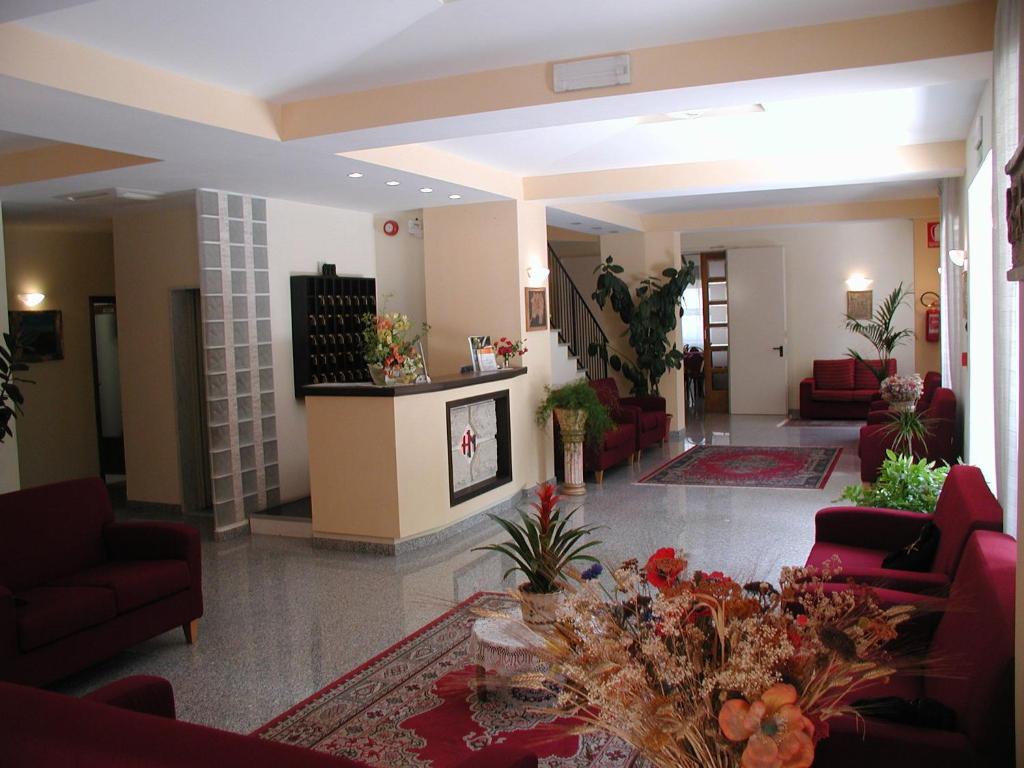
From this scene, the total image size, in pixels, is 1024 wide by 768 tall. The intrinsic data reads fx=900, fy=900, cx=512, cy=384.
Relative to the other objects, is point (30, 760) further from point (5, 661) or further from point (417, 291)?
point (417, 291)

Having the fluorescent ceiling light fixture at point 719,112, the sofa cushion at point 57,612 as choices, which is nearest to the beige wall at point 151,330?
the sofa cushion at point 57,612

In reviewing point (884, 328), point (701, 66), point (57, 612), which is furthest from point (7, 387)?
point (884, 328)

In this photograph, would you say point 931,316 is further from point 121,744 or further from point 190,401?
point 121,744

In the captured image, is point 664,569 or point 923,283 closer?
point 664,569

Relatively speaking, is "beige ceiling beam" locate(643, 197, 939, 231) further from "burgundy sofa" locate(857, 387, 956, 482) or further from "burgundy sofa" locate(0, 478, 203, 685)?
"burgundy sofa" locate(0, 478, 203, 685)

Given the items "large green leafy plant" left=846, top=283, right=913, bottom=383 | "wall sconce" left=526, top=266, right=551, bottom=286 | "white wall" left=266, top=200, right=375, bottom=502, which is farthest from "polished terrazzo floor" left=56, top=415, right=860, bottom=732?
"large green leafy plant" left=846, top=283, right=913, bottom=383

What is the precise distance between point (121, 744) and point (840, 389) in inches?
516

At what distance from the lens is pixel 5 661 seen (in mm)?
3934

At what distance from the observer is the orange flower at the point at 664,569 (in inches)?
58.6

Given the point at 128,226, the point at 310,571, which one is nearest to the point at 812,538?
the point at 310,571

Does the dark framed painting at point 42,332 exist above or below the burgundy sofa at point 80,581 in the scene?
above

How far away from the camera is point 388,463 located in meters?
6.75

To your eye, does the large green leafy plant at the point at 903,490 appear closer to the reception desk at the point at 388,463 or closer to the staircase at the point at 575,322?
the reception desk at the point at 388,463

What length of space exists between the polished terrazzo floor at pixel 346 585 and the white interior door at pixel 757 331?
5168 millimetres
